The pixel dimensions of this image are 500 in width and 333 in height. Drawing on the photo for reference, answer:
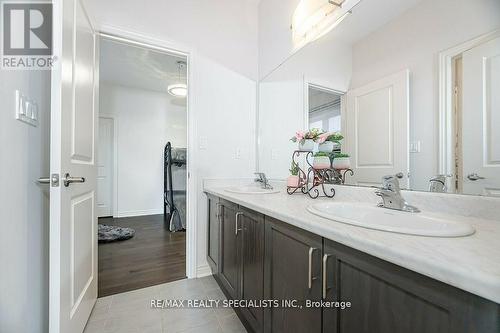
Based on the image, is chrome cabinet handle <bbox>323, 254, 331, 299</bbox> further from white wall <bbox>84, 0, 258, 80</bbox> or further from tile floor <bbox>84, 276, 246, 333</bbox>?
white wall <bbox>84, 0, 258, 80</bbox>

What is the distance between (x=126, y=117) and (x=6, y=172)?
12.5ft

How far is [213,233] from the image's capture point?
1857 millimetres

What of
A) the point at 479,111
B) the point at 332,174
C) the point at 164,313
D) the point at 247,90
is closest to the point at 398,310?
the point at 479,111

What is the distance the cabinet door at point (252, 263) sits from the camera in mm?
1071

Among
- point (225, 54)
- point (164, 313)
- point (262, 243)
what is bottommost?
point (164, 313)

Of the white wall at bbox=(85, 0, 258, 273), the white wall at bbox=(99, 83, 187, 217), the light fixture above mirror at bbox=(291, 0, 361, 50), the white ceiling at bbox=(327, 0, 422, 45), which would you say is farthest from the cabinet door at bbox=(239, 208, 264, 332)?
the white wall at bbox=(99, 83, 187, 217)

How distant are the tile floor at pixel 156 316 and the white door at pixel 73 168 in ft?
0.39

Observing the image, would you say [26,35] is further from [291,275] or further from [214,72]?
[291,275]

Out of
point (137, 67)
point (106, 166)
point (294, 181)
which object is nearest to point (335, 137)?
point (294, 181)

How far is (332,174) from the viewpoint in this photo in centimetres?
142

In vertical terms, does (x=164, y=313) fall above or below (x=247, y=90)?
below

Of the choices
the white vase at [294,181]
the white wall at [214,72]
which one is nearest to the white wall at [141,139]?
the white wall at [214,72]

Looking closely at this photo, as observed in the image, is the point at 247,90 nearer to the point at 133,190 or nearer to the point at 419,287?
the point at 419,287

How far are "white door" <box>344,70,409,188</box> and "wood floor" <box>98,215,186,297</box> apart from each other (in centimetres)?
178
